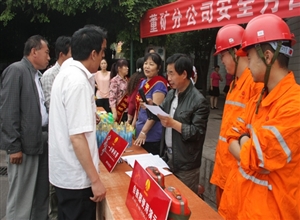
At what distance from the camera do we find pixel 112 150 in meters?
2.05

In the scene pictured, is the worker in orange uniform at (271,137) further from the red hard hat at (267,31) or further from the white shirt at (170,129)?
the white shirt at (170,129)

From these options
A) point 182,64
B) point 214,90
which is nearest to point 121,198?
point 182,64

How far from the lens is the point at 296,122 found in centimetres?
114

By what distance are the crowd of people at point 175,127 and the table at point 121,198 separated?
0.09m

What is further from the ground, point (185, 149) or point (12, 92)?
point (12, 92)

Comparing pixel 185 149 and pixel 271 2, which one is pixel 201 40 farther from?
pixel 185 149

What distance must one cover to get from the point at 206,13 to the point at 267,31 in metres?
2.71

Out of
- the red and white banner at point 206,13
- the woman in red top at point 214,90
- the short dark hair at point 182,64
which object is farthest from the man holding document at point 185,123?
the woman in red top at point 214,90

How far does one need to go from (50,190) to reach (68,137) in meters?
1.68

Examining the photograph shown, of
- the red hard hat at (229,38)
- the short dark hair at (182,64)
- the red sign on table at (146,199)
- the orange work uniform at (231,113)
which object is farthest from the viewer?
the short dark hair at (182,64)

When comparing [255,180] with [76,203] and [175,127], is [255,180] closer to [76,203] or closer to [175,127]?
[175,127]

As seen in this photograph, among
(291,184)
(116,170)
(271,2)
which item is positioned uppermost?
(271,2)

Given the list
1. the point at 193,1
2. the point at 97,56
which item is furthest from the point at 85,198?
the point at 193,1

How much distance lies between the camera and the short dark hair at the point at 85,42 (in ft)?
5.01
